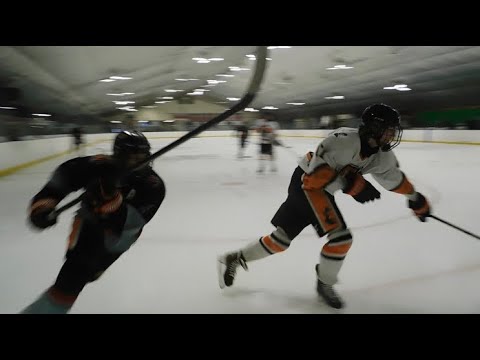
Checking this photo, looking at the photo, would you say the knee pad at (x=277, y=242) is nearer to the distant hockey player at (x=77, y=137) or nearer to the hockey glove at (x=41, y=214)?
the hockey glove at (x=41, y=214)

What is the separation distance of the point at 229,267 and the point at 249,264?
0.81ft

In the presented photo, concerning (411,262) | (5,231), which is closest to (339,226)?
(411,262)

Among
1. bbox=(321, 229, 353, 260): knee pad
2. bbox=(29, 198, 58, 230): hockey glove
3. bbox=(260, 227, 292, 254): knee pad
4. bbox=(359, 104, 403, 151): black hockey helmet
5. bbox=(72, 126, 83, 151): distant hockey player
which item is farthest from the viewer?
bbox=(72, 126, 83, 151): distant hockey player

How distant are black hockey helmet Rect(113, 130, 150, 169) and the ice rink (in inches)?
2.1

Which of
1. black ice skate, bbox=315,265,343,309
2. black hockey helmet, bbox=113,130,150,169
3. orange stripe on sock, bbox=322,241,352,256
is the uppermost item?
black hockey helmet, bbox=113,130,150,169

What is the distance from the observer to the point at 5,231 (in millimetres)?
2156

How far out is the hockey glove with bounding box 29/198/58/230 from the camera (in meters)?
1.06

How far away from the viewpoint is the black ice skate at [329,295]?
143cm

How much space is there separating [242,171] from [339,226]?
2.93m

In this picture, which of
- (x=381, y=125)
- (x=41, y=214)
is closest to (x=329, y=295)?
(x=381, y=125)

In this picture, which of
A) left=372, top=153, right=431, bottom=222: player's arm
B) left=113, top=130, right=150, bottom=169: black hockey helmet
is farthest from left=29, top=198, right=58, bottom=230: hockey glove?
left=372, top=153, right=431, bottom=222: player's arm

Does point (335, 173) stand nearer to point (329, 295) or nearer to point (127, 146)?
point (329, 295)

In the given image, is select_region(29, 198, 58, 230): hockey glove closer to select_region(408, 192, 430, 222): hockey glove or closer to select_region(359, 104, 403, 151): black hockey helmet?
select_region(359, 104, 403, 151): black hockey helmet
